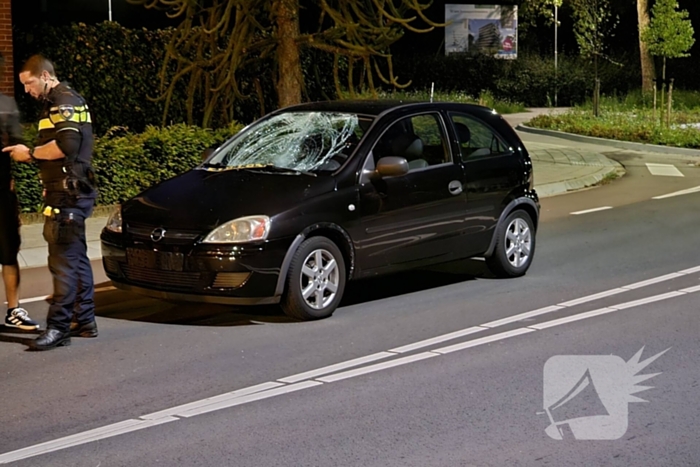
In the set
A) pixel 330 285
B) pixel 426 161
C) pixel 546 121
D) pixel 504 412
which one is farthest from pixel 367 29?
pixel 546 121

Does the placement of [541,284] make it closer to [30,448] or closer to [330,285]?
[330,285]

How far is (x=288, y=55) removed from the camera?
17297 millimetres

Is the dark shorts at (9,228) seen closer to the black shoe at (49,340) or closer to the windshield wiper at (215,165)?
the black shoe at (49,340)

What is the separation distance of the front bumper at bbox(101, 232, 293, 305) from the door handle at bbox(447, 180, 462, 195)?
5.89ft

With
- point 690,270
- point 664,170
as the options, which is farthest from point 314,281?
point 664,170

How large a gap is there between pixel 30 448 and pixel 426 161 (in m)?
4.75

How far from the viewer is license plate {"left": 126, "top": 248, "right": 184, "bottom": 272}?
339 inches

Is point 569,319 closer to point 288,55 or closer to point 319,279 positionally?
point 319,279

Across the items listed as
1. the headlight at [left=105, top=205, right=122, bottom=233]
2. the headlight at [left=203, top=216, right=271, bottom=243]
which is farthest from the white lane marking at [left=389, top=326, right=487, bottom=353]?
the headlight at [left=105, top=205, right=122, bottom=233]

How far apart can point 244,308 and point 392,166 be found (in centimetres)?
155

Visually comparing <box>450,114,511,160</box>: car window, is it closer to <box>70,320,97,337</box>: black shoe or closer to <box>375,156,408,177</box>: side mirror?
<box>375,156,408,177</box>: side mirror

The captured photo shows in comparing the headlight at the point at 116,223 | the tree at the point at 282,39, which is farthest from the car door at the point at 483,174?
the tree at the point at 282,39

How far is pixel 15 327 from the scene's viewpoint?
877 centimetres

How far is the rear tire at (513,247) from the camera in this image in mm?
10484
